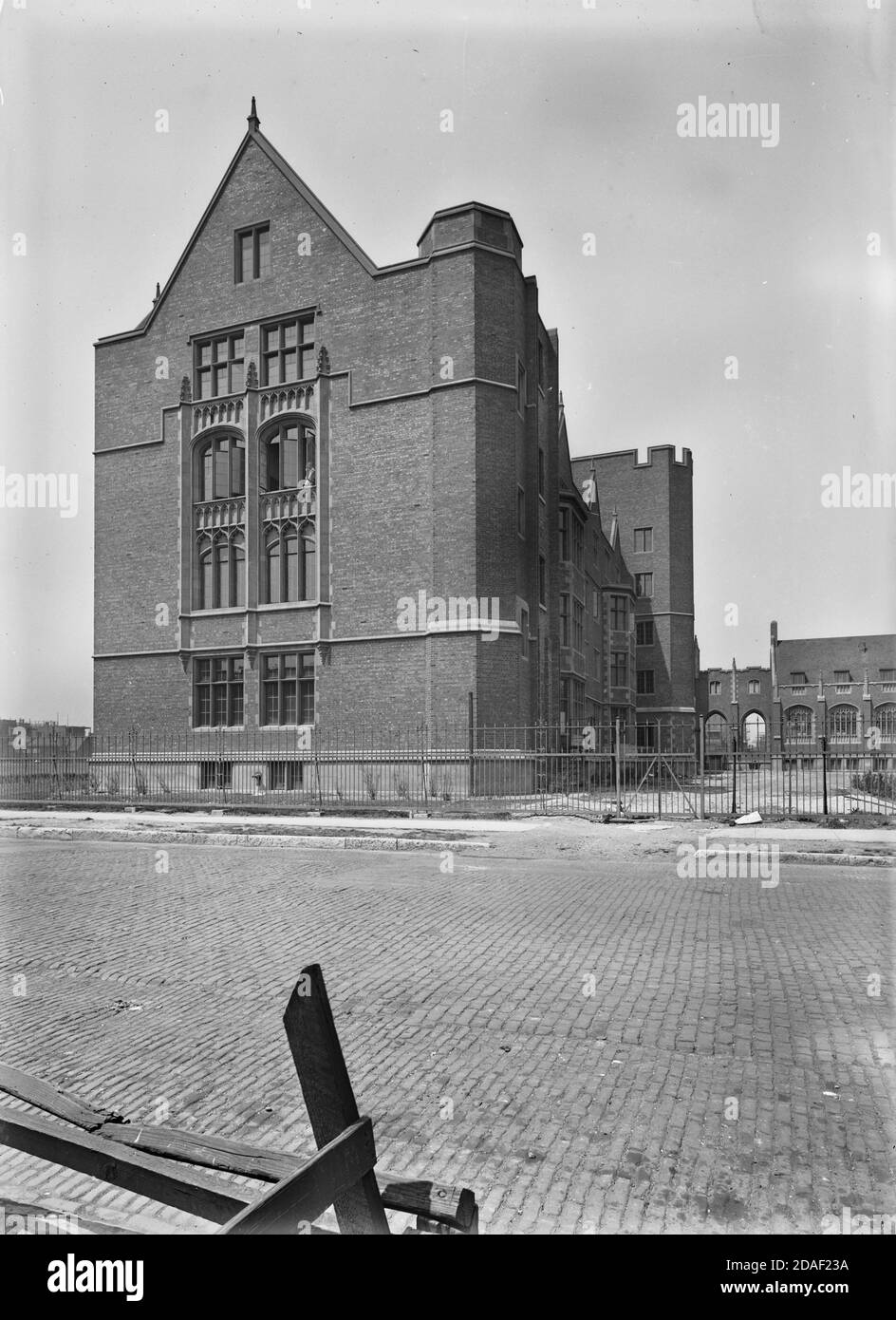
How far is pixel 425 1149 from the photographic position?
3.59 m

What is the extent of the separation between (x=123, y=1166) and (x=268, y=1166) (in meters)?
0.33

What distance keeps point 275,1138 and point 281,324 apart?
27.8 meters

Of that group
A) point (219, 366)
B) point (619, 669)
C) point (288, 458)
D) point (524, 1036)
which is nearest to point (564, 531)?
point (288, 458)

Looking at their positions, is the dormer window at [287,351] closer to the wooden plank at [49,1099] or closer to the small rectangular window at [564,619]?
the small rectangular window at [564,619]

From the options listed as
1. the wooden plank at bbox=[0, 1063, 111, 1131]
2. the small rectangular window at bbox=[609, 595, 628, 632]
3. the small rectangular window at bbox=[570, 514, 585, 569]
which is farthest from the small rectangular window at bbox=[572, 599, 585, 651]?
the wooden plank at bbox=[0, 1063, 111, 1131]

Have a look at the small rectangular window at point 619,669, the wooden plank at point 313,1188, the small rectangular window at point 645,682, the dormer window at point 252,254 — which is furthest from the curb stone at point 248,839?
the small rectangular window at point 645,682

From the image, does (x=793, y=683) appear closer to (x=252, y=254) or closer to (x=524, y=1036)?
(x=252, y=254)

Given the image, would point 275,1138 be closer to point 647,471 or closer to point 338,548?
point 338,548

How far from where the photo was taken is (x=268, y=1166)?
6.67ft

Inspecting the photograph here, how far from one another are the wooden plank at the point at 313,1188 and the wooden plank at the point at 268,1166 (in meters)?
0.11

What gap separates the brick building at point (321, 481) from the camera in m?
25.0

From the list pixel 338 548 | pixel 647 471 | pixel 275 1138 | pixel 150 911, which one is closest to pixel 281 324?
pixel 338 548

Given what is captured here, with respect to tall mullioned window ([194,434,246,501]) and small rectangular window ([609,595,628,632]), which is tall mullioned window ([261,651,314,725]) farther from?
small rectangular window ([609,595,628,632])

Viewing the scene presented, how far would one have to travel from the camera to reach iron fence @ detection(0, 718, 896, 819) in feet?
67.3
